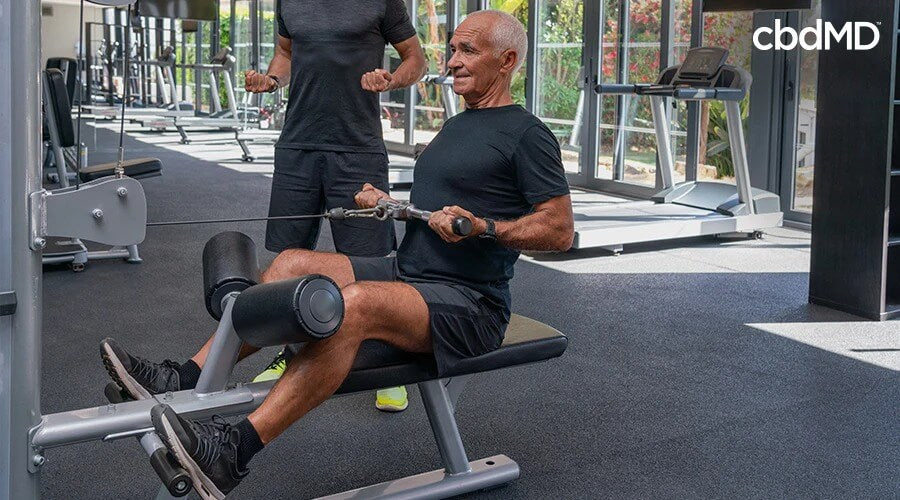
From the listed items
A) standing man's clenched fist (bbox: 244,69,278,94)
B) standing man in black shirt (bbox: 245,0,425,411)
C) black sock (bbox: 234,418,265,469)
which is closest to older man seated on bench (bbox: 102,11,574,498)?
black sock (bbox: 234,418,265,469)

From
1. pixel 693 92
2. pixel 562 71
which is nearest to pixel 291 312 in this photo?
pixel 693 92

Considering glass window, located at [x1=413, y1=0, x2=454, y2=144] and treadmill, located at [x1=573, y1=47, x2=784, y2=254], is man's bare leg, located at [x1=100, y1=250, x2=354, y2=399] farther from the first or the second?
glass window, located at [x1=413, y1=0, x2=454, y2=144]

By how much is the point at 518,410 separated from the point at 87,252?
2822 mm

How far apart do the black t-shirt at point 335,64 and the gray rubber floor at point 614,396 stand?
0.76 meters

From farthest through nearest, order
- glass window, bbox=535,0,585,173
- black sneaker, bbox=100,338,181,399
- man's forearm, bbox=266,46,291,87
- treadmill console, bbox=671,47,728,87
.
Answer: glass window, bbox=535,0,585,173, treadmill console, bbox=671,47,728,87, man's forearm, bbox=266,46,291,87, black sneaker, bbox=100,338,181,399

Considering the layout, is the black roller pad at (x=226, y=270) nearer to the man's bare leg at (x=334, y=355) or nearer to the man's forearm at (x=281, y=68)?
the man's bare leg at (x=334, y=355)

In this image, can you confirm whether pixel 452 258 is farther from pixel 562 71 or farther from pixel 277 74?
pixel 562 71

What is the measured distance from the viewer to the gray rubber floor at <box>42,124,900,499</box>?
2393mm

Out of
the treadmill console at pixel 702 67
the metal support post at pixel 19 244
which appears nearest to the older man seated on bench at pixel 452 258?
the metal support post at pixel 19 244

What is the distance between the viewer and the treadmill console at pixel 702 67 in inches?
218

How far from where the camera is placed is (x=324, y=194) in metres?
2.80

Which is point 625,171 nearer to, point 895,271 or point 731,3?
point 731,3

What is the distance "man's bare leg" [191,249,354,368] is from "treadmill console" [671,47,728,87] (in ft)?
12.4

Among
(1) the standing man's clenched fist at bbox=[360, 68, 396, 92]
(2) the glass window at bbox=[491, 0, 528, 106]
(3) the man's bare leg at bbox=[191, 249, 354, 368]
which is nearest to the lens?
(3) the man's bare leg at bbox=[191, 249, 354, 368]
